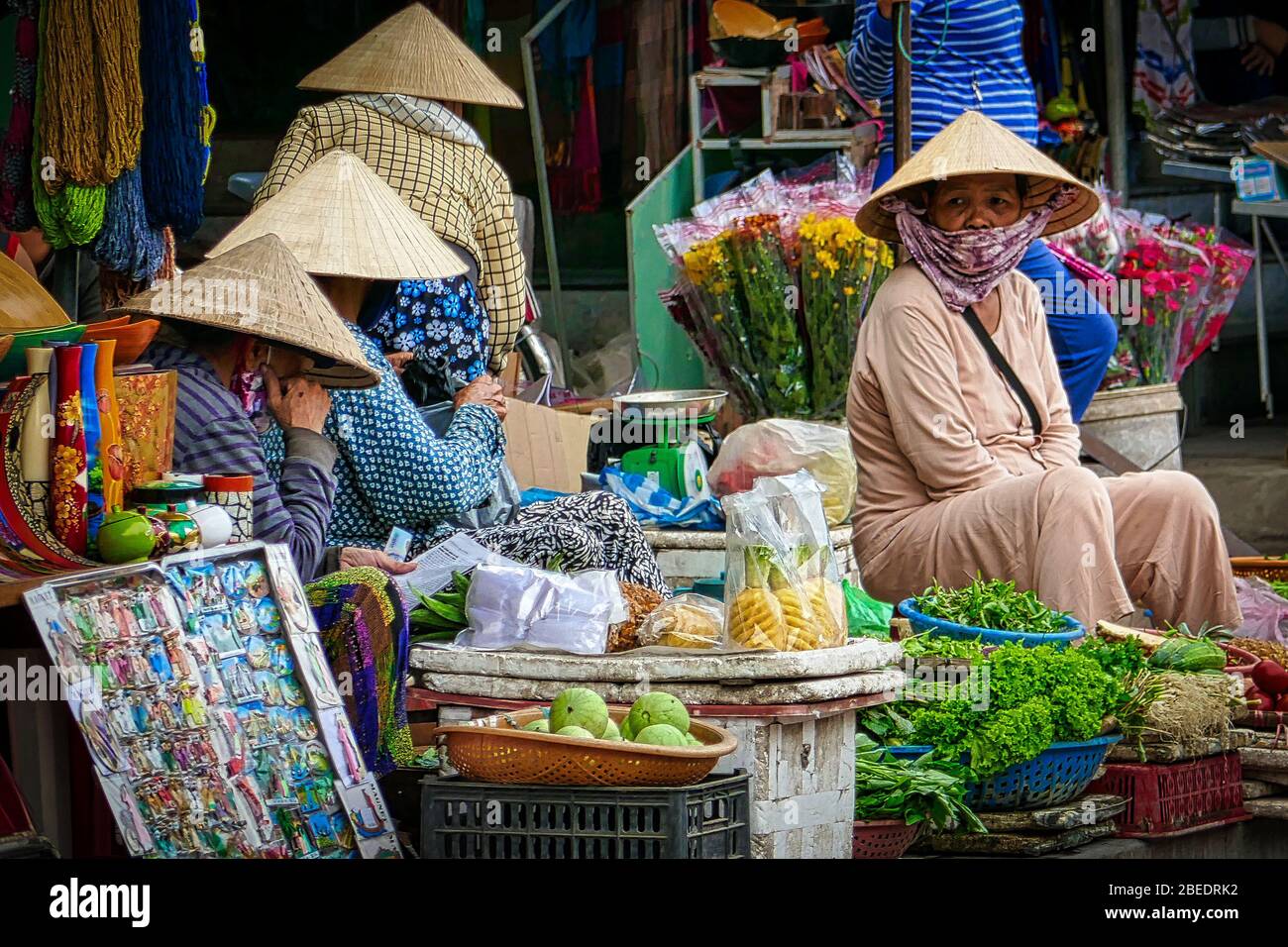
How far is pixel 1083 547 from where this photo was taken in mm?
4789

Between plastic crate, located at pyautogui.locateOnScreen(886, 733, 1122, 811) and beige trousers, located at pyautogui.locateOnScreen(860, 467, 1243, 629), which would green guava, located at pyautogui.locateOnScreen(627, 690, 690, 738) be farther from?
beige trousers, located at pyautogui.locateOnScreen(860, 467, 1243, 629)

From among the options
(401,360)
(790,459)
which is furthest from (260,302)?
(790,459)

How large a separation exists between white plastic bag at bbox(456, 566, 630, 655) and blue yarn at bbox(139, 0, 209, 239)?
135cm

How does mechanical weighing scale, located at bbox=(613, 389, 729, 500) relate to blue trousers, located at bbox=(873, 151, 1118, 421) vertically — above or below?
below

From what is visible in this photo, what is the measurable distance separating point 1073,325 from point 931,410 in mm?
1618

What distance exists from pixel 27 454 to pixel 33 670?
0.44m

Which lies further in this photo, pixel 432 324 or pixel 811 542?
pixel 432 324

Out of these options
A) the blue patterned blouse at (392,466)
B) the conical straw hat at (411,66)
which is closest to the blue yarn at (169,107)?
the blue patterned blouse at (392,466)

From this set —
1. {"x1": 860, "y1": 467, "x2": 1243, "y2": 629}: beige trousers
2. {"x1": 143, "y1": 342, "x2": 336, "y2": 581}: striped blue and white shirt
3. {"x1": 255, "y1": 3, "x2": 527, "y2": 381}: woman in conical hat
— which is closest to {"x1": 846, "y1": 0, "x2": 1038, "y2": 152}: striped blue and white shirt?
{"x1": 255, "y1": 3, "x2": 527, "y2": 381}: woman in conical hat

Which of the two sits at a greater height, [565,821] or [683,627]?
[683,627]

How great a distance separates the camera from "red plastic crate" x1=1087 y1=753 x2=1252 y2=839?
4.25m

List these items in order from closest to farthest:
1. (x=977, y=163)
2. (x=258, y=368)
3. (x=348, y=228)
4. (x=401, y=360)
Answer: (x=258, y=368) < (x=348, y=228) < (x=401, y=360) < (x=977, y=163)

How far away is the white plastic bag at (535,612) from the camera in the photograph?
3742 mm

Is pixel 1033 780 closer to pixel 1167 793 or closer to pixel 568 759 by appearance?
pixel 1167 793
